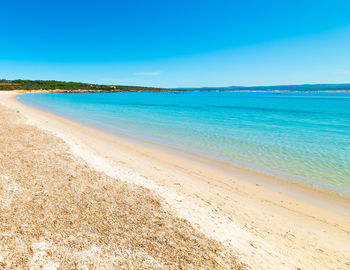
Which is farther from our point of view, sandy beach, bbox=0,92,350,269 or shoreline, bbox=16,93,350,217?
shoreline, bbox=16,93,350,217

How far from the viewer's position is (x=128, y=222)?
17.0 feet

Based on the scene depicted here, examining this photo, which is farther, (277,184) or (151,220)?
(277,184)

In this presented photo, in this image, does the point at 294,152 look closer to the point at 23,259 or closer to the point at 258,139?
the point at 258,139

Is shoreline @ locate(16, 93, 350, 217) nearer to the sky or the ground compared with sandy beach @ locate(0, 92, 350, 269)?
nearer to the ground

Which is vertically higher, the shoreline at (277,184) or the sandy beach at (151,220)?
the sandy beach at (151,220)

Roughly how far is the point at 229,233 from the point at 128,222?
9.27 feet

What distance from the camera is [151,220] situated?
5.38 m

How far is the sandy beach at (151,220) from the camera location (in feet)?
13.6

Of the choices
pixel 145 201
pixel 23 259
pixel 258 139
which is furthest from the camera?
pixel 258 139

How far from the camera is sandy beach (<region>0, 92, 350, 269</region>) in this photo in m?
4.14

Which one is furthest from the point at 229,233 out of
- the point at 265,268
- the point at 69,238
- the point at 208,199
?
the point at 69,238

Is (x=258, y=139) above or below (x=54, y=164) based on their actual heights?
below

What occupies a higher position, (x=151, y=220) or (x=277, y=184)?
(x=151, y=220)

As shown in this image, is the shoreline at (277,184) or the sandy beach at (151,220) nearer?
the sandy beach at (151,220)
